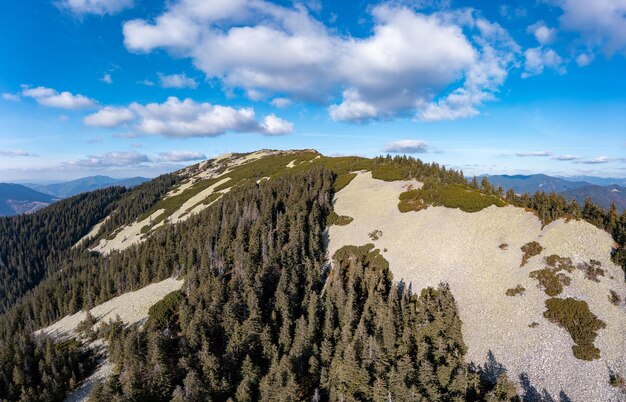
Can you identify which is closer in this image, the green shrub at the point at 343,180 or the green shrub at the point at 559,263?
the green shrub at the point at 559,263

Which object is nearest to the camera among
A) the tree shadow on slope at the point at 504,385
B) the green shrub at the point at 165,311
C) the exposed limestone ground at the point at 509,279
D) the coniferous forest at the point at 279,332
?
the tree shadow on slope at the point at 504,385

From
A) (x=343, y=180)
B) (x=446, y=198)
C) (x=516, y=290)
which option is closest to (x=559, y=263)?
(x=516, y=290)

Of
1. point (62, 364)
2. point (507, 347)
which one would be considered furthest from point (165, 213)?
point (507, 347)

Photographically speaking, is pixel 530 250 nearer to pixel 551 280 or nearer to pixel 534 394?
pixel 551 280

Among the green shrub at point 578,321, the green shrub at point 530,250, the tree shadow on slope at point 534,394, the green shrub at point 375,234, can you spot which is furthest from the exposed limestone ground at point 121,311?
the green shrub at point 530,250

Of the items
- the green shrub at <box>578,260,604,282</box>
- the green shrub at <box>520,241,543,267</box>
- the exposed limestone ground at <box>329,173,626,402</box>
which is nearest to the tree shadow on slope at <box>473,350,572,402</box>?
the exposed limestone ground at <box>329,173,626,402</box>

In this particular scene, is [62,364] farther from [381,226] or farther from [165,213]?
[165,213]

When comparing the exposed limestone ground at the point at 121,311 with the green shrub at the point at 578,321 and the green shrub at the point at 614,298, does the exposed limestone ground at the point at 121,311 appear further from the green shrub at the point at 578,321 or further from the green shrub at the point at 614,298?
the green shrub at the point at 614,298
